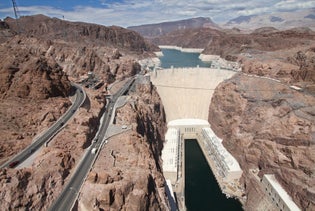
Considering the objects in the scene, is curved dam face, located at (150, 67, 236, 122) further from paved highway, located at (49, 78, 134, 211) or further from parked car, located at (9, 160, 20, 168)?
parked car, located at (9, 160, 20, 168)

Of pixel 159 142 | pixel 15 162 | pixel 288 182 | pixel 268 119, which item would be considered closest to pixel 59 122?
pixel 15 162

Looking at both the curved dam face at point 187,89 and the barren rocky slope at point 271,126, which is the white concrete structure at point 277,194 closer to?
the barren rocky slope at point 271,126

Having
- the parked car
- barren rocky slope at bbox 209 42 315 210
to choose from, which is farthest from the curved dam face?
the parked car

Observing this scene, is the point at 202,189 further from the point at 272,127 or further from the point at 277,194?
the point at 272,127

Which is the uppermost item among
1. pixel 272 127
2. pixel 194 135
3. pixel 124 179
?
pixel 124 179

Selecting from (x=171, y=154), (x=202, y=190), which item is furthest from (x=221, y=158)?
(x=171, y=154)

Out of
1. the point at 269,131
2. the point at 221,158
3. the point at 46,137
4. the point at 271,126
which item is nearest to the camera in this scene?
the point at 46,137
